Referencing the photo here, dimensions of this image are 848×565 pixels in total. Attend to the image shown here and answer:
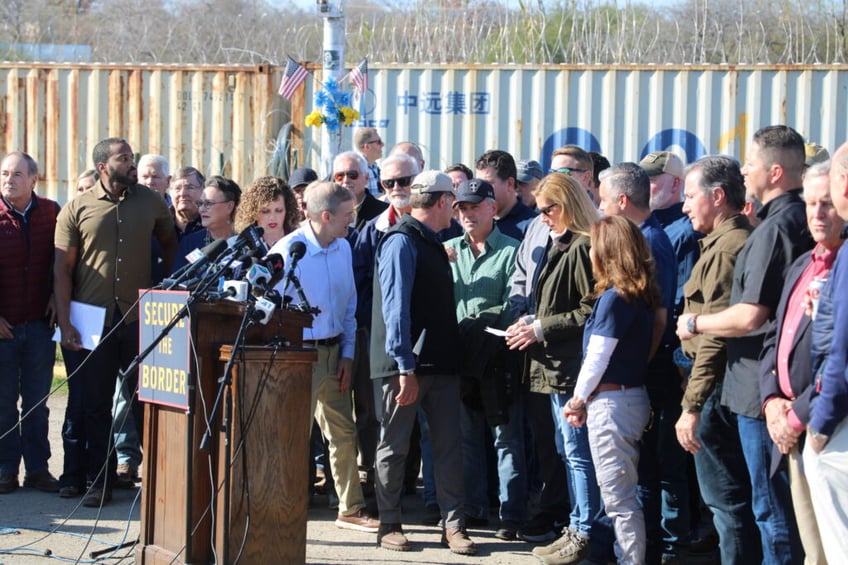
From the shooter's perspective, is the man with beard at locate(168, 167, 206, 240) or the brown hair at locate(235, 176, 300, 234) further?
the man with beard at locate(168, 167, 206, 240)

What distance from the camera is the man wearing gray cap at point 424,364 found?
6.22m

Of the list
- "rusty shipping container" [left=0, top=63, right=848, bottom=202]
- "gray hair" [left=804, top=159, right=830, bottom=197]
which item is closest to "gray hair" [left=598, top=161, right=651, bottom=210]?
"gray hair" [left=804, top=159, right=830, bottom=197]

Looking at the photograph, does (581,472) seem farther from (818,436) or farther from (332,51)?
(332,51)

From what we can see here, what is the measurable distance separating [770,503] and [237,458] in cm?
247

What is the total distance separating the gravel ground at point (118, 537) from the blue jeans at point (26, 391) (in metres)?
0.28

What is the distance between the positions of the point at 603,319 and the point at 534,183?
9.57 feet

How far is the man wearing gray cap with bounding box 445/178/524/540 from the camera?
6547 millimetres

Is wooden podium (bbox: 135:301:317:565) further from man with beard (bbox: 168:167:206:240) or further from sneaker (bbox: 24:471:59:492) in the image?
man with beard (bbox: 168:167:206:240)

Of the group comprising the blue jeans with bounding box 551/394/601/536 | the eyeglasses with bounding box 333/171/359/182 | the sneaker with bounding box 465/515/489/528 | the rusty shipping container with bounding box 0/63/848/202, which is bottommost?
the sneaker with bounding box 465/515/489/528

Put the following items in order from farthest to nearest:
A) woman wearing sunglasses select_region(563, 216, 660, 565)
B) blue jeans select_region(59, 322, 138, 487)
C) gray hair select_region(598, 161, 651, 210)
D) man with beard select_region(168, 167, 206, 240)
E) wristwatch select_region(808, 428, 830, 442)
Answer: man with beard select_region(168, 167, 206, 240) → blue jeans select_region(59, 322, 138, 487) → gray hair select_region(598, 161, 651, 210) → woman wearing sunglasses select_region(563, 216, 660, 565) → wristwatch select_region(808, 428, 830, 442)

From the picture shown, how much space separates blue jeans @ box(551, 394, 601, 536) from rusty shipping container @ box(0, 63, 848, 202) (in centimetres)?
684

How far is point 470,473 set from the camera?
6.91m

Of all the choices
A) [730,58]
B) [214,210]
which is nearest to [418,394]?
[214,210]

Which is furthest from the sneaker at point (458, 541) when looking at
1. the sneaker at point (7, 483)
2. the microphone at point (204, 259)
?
the sneaker at point (7, 483)
